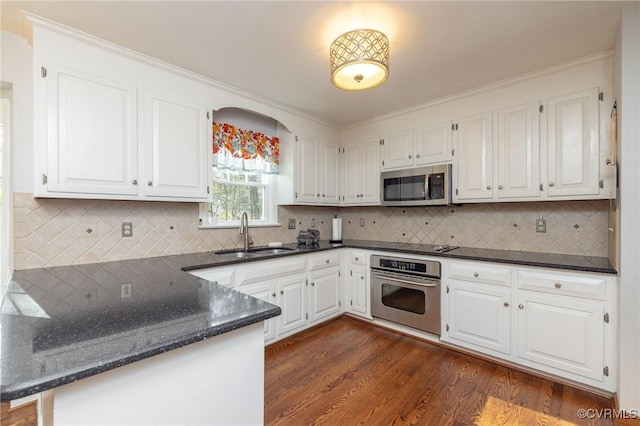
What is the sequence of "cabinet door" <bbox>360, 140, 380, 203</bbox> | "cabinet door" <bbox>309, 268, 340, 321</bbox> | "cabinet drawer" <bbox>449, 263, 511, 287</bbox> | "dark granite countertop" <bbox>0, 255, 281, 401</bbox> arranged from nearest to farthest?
"dark granite countertop" <bbox>0, 255, 281, 401</bbox> < "cabinet drawer" <bbox>449, 263, 511, 287</bbox> < "cabinet door" <bbox>309, 268, 340, 321</bbox> < "cabinet door" <bbox>360, 140, 380, 203</bbox>

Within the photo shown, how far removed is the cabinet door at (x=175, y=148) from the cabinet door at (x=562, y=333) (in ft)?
9.00

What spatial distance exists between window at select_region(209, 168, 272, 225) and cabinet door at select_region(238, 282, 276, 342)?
853 millimetres

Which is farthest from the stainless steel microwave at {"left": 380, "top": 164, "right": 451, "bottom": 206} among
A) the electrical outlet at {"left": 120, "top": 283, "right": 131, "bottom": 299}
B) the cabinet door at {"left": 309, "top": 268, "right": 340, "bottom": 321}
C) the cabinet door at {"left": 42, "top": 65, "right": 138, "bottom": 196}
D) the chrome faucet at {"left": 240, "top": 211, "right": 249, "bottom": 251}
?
the electrical outlet at {"left": 120, "top": 283, "right": 131, "bottom": 299}

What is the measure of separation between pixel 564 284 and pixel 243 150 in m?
2.96

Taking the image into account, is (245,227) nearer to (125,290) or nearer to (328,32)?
(125,290)

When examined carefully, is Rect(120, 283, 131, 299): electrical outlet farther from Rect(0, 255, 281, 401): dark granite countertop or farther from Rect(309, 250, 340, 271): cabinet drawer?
Rect(309, 250, 340, 271): cabinet drawer

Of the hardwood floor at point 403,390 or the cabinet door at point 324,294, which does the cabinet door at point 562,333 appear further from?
the cabinet door at point 324,294

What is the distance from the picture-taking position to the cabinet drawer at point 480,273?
7.62ft

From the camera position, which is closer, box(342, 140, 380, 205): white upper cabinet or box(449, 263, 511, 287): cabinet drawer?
box(449, 263, 511, 287): cabinet drawer

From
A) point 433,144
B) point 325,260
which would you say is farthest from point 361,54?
point 325,260

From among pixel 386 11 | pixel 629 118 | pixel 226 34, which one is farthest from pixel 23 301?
pixel 629 118

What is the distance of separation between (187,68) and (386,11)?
5.24ft

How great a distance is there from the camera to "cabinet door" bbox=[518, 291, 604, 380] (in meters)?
1.95

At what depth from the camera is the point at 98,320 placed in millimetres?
986
